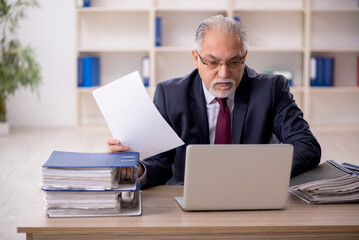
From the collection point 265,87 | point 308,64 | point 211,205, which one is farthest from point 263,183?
point 308,64

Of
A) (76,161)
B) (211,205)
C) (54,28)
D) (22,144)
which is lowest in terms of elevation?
(22,144)

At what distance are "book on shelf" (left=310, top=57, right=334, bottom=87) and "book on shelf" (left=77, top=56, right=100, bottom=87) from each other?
7.51 feet

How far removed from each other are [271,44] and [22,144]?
9.25 ft

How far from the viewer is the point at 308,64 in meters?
5.92

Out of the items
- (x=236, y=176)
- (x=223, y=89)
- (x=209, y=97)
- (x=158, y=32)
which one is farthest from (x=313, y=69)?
(x=236, y=176)

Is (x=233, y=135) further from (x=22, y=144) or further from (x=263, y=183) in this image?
(x=22, y=144)

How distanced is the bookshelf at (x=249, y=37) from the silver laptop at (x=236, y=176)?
14.5ft

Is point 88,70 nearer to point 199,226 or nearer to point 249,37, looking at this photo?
point 249,37

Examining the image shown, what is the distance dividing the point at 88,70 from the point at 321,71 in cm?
247

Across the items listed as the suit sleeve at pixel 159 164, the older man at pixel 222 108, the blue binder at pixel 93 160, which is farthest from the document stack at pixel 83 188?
the older man at pixel 222 108

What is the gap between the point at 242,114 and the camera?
2107 millimetres

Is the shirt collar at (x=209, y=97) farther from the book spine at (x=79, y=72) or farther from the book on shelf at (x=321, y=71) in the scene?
the book on shelf at (x=321, y=71)

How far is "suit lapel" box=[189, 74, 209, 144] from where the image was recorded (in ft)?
6.97

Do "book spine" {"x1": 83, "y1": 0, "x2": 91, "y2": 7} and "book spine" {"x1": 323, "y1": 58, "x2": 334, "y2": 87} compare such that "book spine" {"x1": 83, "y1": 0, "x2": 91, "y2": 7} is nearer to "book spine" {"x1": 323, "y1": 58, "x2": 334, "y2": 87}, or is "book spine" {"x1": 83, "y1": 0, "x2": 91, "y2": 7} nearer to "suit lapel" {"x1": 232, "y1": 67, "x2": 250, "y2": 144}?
"book spine" {"x1": 323, "y1": 58, "x2": 334, "y2": 87}
